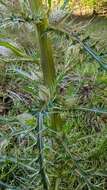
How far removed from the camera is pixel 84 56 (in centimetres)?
78

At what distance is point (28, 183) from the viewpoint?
3.03 ft

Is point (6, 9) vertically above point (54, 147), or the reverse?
point (6, 9)

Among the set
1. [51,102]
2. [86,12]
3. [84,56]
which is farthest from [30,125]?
[86,12]

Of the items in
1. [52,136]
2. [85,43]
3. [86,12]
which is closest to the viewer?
[85,43]

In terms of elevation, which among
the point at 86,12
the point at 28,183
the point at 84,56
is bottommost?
the point at 28,183

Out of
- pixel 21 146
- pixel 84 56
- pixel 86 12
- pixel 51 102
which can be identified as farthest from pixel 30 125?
pixel 86 12

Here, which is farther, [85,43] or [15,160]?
[15,160]

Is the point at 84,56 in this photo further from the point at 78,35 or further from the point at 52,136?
the point at 52,136

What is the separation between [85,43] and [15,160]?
0.28 meters

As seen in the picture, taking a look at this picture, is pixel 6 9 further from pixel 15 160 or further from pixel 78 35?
pixel 15 160

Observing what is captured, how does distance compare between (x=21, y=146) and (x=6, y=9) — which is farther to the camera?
(x=21, y=146)

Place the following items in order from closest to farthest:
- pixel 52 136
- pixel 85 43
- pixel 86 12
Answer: pixel 85 43 < pixel 52 136 < pixel 86 12

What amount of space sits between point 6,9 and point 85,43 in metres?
0.16

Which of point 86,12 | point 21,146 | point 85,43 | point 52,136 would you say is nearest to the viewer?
point 85,43
